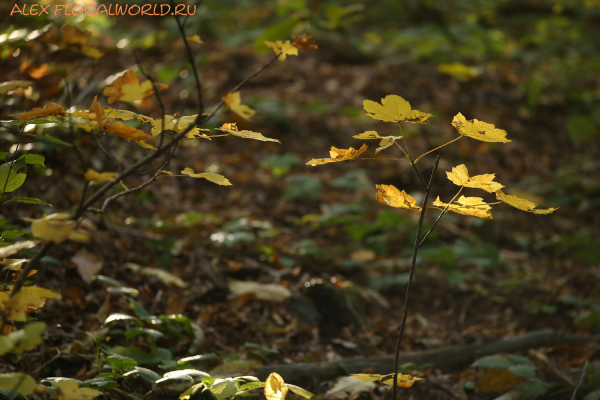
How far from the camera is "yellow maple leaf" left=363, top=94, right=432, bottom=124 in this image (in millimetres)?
1036

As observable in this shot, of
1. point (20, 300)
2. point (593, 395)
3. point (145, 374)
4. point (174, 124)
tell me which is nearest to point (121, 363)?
point (145, 374)

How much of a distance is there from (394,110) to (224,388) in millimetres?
844

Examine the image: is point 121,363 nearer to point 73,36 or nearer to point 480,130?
point 73,36

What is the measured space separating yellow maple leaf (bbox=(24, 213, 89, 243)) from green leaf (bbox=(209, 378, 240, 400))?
55 centimetres

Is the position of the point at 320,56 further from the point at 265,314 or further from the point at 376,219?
the point at 265,314

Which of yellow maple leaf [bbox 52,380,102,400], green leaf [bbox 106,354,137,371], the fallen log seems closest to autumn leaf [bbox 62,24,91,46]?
yellow maple leaf [bbox 52,380,102,400]

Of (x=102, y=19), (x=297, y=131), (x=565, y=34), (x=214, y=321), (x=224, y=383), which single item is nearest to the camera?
(x=224, y=383)

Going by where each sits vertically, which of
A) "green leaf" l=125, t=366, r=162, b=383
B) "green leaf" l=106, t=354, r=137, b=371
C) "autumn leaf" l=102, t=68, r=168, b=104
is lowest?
"green leaf" l=125, t=366, r=162, b=383

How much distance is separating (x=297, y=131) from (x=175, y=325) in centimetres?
311

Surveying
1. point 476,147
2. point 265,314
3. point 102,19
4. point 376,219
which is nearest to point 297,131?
point 376,219

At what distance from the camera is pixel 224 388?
112 cm

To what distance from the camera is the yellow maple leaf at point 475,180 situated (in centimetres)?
103

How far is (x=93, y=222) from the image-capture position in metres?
2.49

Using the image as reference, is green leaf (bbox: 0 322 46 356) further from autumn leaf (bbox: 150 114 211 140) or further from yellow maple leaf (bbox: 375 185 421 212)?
yellow maple leaf (bbox: 375 185 421 212)
